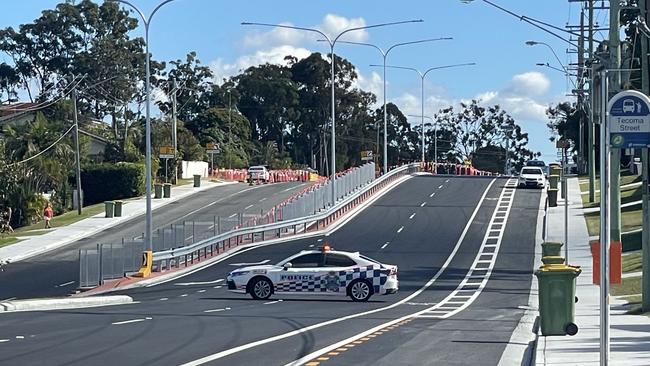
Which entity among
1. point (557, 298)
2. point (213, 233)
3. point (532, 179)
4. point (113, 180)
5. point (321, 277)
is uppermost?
point (113, 180)

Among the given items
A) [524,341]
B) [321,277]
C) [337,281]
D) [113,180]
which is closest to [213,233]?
[321,277]

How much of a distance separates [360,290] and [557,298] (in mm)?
11650

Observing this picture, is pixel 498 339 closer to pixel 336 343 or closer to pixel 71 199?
pixel 336 343

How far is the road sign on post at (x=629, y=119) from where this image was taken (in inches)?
482

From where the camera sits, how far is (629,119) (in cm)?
1230

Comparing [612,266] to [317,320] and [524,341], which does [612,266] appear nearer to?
[524,341]

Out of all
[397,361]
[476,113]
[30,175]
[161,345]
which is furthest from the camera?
[476,113]

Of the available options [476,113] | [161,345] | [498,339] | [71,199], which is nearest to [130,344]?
[161,345]

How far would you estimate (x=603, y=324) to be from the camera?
1182 cm

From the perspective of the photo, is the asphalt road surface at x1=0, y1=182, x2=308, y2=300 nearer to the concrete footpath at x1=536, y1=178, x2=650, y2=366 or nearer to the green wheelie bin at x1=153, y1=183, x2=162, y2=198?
the green wheelie bin at x1=153, y1=183, x2=162, y2=198

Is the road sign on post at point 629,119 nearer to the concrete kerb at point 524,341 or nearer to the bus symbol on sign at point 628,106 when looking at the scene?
the bus symbol on sign at point 628,106

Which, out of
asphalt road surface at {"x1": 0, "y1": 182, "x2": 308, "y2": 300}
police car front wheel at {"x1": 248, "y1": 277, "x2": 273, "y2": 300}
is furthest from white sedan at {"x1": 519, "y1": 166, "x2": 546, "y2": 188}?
police car front wheel at {"x1": 248, "y1": 277, "x2": 273, "y2": 300}

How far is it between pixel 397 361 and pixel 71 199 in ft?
215

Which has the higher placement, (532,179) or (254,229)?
(532,179)
